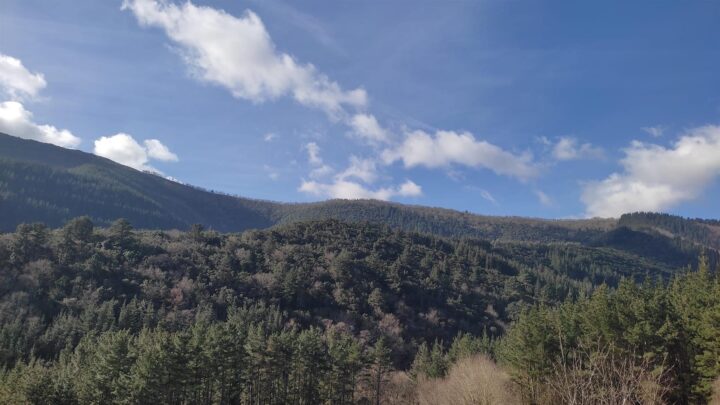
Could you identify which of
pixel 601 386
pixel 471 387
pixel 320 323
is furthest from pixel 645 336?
pixel 320 323

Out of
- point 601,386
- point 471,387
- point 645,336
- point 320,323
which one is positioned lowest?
point 320,323

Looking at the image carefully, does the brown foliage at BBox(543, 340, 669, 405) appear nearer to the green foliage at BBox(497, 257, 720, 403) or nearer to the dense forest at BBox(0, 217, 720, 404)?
the dense forest at BBox(0, 217, 720, 404)

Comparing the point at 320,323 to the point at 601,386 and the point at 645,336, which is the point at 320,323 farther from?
the point at 601,386

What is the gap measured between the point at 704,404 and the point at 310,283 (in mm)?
98709

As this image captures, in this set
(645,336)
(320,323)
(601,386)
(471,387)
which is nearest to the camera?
(471,387)

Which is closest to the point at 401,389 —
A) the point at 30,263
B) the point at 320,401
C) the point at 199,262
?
the point at 320,401

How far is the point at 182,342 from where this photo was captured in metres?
43.1

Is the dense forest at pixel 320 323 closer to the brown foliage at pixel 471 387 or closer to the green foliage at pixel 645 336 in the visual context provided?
the green foliage at pixel 645 336

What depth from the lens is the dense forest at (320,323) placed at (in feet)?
127

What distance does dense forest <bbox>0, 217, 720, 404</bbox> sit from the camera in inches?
1526

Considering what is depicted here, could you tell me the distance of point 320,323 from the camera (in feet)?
357

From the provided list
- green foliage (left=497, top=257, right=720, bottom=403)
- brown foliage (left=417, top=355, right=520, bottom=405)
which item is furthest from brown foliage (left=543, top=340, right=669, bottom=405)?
brown foliage (left=417, top=355, right=520, bottom=405)

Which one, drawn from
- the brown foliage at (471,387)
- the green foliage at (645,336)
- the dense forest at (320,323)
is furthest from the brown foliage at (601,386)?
the brown foliage at (471,387)

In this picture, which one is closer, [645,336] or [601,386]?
[601,386]
